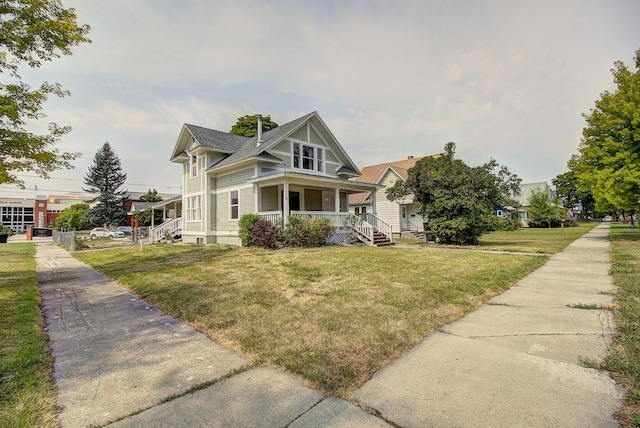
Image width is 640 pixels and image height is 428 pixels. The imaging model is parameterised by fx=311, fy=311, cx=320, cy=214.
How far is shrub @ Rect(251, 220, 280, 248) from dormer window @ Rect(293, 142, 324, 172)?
16.6 feet

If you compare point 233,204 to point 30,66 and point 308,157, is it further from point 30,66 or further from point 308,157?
point 30,66

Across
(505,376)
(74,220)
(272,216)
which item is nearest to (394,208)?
(272,216)

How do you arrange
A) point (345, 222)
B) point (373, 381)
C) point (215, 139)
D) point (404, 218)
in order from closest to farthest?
point (373, 381) < point (345, 222) < point (215, 139) < point (404, 218)

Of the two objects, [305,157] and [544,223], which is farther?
[544,223]

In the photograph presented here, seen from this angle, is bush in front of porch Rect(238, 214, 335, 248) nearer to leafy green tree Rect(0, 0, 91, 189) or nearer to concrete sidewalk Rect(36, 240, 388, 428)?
leafy green tree Rect(0, 0, 91, 189)

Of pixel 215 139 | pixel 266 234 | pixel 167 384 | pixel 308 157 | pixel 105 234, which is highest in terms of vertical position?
pixel 215 139

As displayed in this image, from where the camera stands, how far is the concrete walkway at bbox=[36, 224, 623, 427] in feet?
7.63

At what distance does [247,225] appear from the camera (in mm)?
15609

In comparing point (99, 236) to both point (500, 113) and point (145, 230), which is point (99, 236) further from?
point (500, 113)

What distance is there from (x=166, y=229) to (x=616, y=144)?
28.1 m

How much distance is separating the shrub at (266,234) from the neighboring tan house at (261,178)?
24.9 inches

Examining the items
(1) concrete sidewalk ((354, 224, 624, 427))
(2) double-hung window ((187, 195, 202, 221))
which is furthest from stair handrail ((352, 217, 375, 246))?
(1) concrete sidewalk ((354, 224, 624, 427))

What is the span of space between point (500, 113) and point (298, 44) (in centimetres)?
1118

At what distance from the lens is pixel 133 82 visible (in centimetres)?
1508
